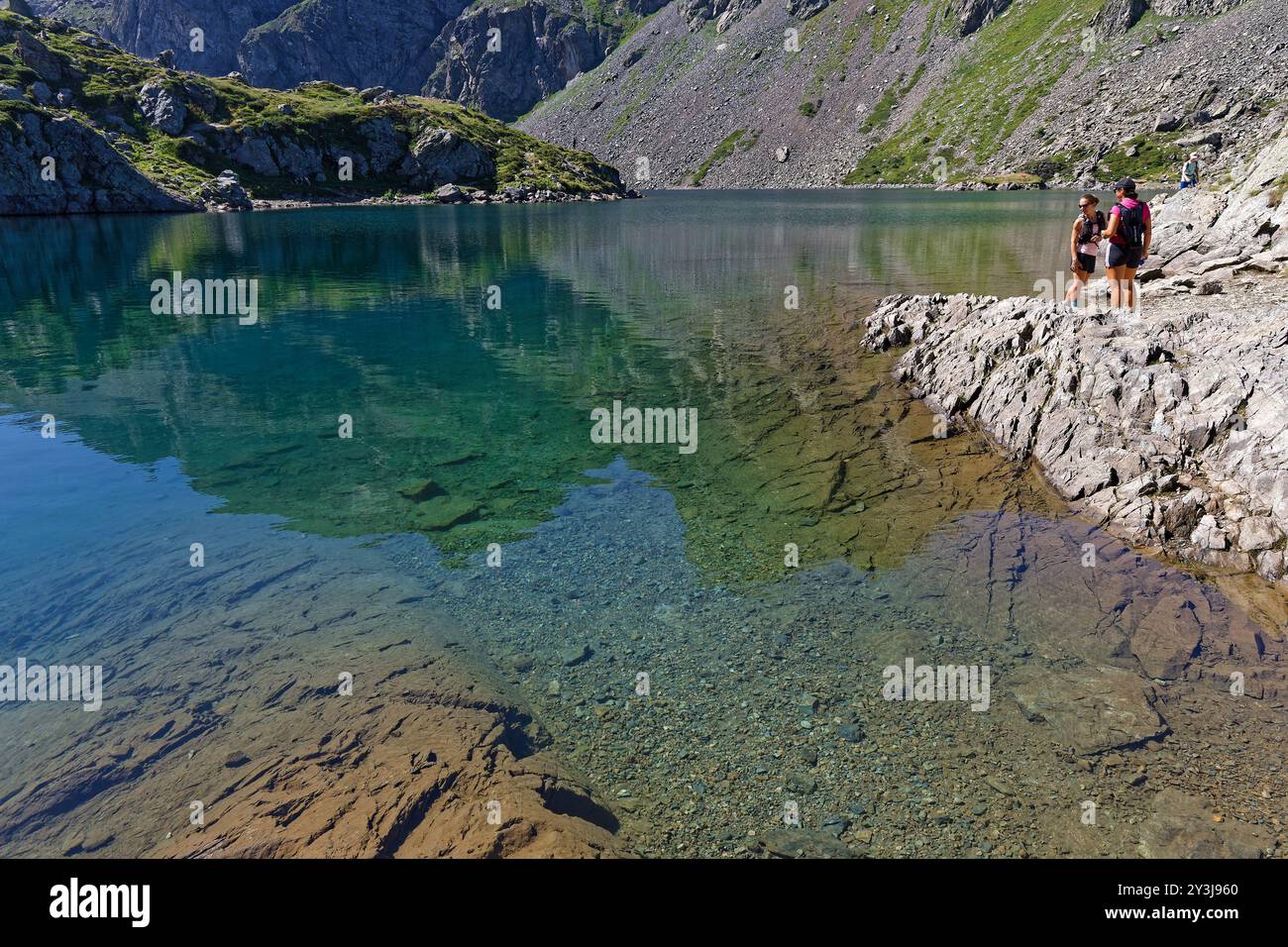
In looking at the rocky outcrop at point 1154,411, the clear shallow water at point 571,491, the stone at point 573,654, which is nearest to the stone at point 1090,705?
the clear shallow water at point 571,491

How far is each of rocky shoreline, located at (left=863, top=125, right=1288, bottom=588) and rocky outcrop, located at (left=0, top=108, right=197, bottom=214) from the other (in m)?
152

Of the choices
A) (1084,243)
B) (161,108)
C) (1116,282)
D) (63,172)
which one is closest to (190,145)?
(161,108)

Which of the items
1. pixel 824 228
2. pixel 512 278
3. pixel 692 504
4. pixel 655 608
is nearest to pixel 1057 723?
pixel 655 608

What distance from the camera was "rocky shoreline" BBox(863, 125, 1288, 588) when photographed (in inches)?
616

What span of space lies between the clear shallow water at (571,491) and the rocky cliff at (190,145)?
104m

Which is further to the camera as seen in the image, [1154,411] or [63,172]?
[63,172]

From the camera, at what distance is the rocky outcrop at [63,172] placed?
115 metres

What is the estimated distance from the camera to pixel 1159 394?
18875mm

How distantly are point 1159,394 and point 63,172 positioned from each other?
539 ft

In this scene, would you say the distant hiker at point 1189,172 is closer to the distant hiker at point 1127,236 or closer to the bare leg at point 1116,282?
the bare leg at point 1116,282

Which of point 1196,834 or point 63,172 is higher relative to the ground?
point 63,172

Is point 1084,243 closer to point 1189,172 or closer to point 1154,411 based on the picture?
point 1154,411

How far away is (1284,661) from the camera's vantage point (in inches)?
472

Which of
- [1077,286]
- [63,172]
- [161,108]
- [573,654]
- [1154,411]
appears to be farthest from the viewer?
[161,108]
